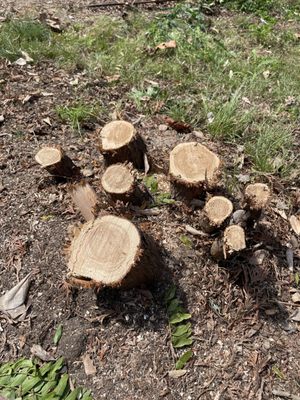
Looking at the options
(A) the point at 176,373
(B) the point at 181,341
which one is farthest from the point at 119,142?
(A) the point at 176,373

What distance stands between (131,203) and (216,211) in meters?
0.59

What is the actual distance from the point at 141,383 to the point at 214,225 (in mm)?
992

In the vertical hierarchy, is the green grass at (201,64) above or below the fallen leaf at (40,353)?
above

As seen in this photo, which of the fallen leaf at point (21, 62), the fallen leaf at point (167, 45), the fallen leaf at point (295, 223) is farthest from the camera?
the fallen leaf at point (167, 45)

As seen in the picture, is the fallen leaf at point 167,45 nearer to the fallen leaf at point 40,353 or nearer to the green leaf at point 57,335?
the green leaf at point 57,335

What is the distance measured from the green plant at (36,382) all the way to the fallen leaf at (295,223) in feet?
5.81

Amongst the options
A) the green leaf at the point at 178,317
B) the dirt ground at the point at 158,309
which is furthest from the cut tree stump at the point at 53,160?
the green leaf at the point at 178,317

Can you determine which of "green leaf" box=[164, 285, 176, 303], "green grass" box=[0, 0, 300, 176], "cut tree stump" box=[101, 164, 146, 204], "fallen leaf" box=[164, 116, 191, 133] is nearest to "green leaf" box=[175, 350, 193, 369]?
"green leaf" box=[164, 285, 176, 303]

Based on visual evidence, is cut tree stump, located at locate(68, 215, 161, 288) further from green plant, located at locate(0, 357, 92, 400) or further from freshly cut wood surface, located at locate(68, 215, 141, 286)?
green plant, located at locate(0, 357, 92, 400)

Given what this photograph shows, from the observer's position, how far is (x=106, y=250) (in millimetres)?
2238

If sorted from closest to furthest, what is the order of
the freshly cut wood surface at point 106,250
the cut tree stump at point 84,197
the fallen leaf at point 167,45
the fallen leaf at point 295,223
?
1. the freshly cut wood surface at point 106,250
2. the cut tree stump at point 84,197
3. the fallen leaf at point 295,223
4. the fallen leaf at point 167,45

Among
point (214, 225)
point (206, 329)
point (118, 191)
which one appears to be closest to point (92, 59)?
point (118, 191)

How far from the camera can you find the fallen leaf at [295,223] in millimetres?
3024

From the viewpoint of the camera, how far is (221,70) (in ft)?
14.4
